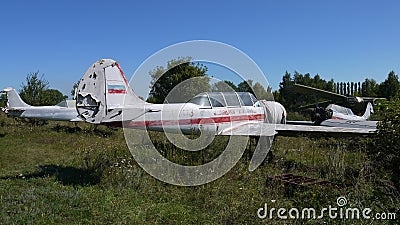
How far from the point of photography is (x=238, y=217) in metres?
4.27

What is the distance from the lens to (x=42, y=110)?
16.5 meters

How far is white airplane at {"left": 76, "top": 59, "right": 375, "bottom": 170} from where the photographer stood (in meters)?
7.24

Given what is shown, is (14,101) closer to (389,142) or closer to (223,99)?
(223,99)

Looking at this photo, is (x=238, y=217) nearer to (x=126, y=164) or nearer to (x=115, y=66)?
(x=126, y=164)

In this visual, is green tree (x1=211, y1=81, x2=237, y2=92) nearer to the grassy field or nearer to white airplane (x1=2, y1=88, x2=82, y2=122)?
the grassy field

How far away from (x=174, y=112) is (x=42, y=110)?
36.8 feet

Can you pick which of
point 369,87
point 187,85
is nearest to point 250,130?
point 187,85

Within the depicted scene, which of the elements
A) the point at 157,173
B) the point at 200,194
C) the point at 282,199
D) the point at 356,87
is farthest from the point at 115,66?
the point at 356,87

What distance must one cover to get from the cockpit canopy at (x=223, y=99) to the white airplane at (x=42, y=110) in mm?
9758

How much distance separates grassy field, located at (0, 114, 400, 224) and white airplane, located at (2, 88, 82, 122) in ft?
26.8

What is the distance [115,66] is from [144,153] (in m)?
2.23

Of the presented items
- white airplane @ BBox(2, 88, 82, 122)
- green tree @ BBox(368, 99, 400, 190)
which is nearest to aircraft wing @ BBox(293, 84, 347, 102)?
white airplane @ BBox(2, 88, 82, 122)

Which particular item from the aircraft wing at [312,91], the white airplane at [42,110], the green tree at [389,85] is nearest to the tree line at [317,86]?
the green tree at [389,85]

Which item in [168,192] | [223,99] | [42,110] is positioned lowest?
[168,192]
